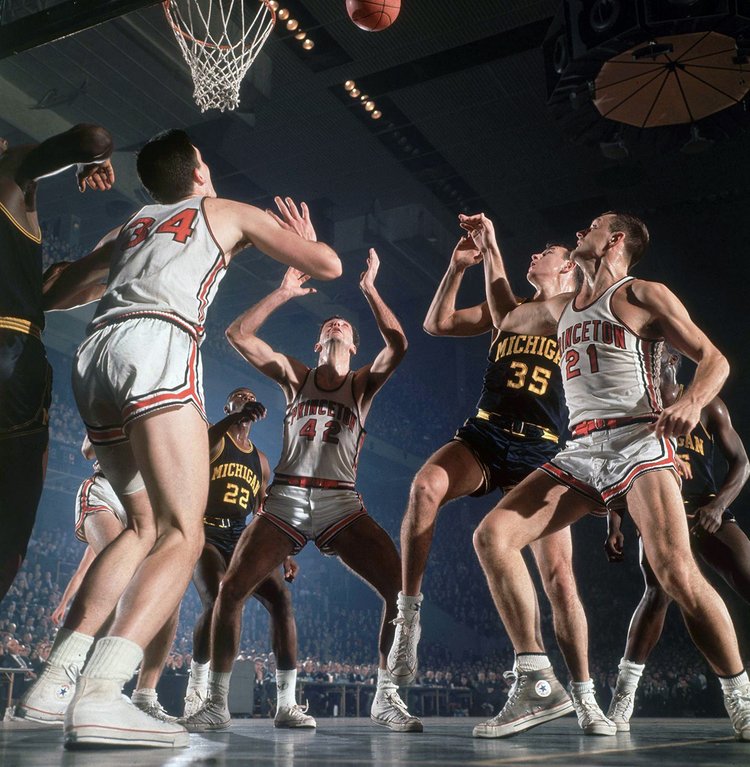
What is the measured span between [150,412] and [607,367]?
→ 1.96 m

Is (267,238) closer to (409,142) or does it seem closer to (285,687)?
(285,687)

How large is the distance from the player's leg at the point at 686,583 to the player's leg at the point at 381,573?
1.61m

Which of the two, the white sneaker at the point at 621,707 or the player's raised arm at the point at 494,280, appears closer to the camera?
the player's raised arm at the point at 494,280

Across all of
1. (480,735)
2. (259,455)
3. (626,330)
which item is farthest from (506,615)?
(259,455)

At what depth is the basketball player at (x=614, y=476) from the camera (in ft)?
9.99

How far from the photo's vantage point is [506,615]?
11.5 feet

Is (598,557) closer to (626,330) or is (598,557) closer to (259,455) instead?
(259,455)

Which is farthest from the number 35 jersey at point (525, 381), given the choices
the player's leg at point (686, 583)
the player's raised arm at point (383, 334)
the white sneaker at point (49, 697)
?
the white sneaker at point (49, 697)

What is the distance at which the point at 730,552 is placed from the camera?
514 cm

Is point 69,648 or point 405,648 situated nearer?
point 69,648

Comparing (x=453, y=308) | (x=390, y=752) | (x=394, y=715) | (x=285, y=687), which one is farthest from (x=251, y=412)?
(x=390, y=752)

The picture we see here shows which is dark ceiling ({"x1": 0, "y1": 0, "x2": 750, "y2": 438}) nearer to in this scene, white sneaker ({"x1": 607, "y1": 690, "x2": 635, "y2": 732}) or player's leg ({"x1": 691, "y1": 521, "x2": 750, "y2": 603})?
player's leg ({"x1": 691, "y1": 521, "x2": 750, "y2": 603})

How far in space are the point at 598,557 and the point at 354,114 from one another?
8.45m

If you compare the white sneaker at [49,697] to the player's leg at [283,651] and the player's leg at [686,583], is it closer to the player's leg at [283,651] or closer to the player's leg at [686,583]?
the player's leg at [686,583]
